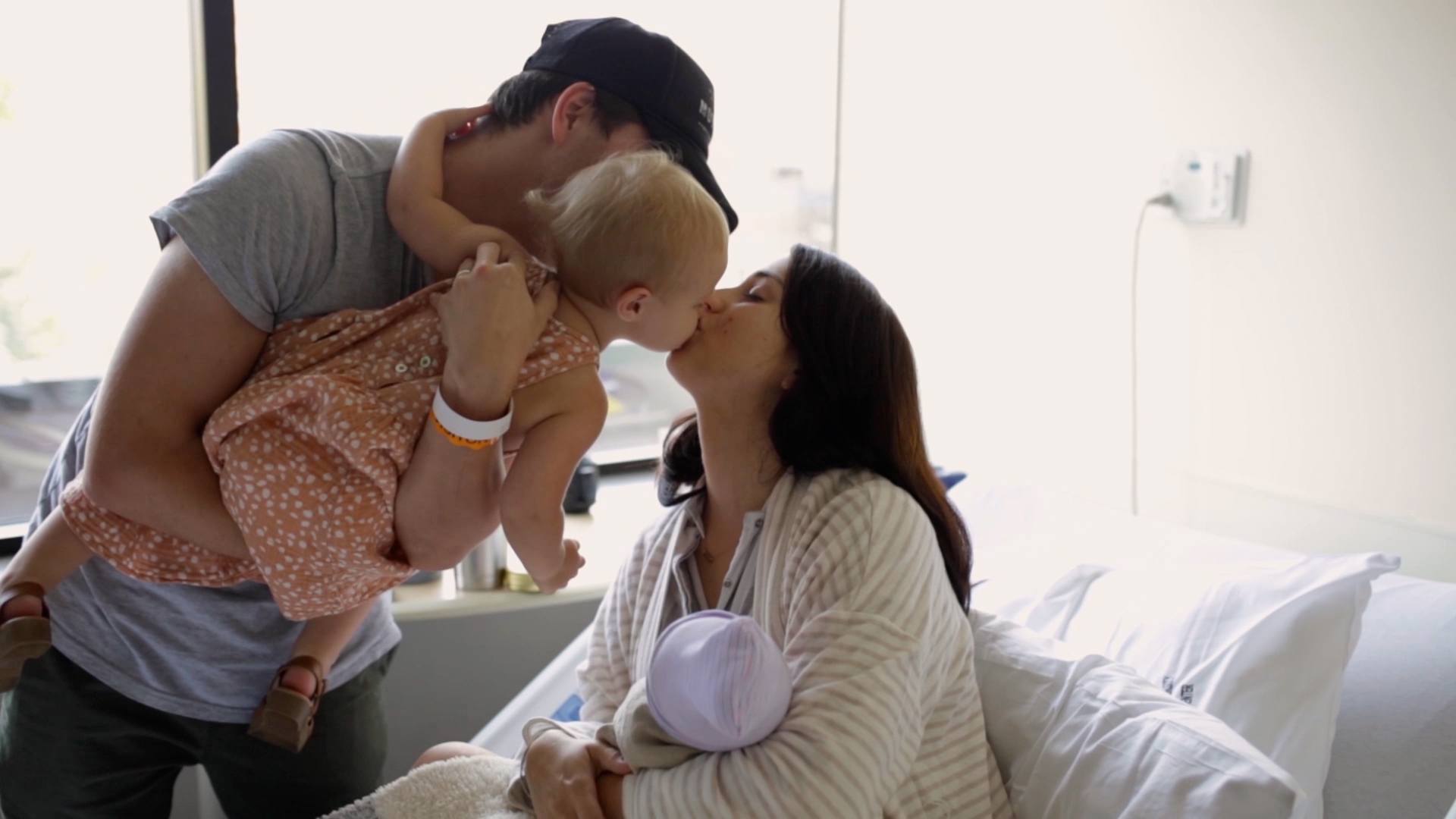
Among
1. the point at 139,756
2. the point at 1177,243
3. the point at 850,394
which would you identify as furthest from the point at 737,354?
the point at 1177,243

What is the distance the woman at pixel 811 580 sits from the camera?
121 cm

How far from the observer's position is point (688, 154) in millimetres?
1370

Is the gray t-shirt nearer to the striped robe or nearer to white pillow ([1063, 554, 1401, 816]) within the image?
the striped robe

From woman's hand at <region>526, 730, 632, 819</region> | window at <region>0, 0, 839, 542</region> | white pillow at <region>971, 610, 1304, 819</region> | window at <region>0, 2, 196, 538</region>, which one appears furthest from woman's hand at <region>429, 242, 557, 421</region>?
window at <region>0, 2, 196, 538</region>

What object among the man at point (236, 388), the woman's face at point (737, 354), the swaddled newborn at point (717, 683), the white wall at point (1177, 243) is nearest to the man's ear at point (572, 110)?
the man at point (236, 388)

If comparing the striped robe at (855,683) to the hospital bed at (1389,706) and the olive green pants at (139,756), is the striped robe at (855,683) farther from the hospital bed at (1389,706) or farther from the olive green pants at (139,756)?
the olive green pants at (139,756)

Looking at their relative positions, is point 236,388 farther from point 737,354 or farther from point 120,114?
point 120,114

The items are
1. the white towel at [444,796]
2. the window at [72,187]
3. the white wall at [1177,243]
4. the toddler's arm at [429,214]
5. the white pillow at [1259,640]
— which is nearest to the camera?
the toddler's arm at [429,214]

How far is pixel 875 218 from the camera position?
9.96ft

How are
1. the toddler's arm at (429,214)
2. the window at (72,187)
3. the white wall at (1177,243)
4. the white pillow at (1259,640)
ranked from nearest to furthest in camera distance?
the toddler's arm at (429,214) < the white pillow at (1259,640) < the white wall at (1177,243) < the window at (72,187)

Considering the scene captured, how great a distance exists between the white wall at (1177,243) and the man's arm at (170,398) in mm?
1578

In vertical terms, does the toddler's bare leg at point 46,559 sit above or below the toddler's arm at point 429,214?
below

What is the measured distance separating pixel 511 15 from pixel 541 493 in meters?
1.76

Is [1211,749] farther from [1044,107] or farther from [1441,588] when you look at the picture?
[1044,107]
